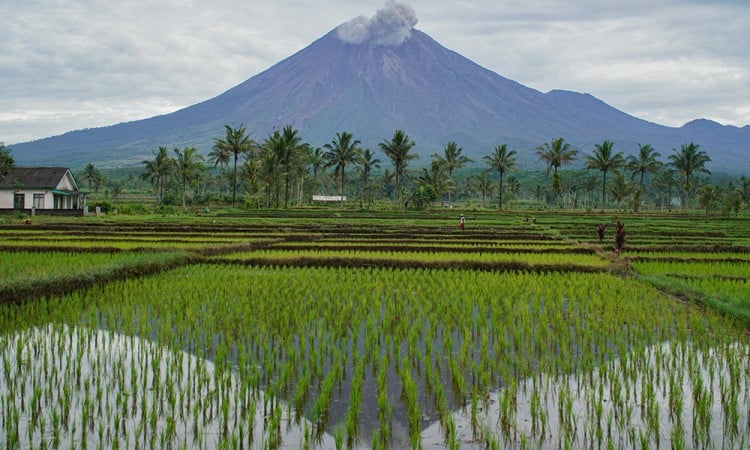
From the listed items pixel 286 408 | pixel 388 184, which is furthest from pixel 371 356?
pixel 388 184

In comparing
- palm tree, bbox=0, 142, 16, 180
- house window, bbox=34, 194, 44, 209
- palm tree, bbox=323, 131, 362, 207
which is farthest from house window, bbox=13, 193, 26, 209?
palm tree, bbox=323, 131, 362, 207

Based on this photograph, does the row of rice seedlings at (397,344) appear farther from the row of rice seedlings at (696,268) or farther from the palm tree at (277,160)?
the palm tree at (277,160)

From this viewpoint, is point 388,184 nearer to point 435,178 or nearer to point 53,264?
point 435,178

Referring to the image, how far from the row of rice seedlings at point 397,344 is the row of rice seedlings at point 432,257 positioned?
7.64 ft

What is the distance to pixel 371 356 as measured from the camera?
7.25 meters

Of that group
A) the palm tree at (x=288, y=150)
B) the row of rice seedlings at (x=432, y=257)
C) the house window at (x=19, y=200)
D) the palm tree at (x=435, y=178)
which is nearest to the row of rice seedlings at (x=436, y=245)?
the row of rice seedlings at (x=432, y=257)

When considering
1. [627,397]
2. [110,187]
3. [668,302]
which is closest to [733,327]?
[668,302]

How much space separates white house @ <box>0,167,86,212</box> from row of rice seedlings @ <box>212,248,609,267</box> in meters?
31.0

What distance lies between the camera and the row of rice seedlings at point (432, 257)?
15.9 meters

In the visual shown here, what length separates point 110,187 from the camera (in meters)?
90.7

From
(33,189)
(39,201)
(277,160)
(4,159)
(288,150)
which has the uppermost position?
(288,150)

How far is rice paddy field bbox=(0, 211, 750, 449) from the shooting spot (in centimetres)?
520

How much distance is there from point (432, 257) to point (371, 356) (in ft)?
31.4

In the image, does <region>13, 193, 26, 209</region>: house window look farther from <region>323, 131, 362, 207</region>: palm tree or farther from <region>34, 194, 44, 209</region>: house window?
<region>323, 131, 362, 207</region>: palm tree
